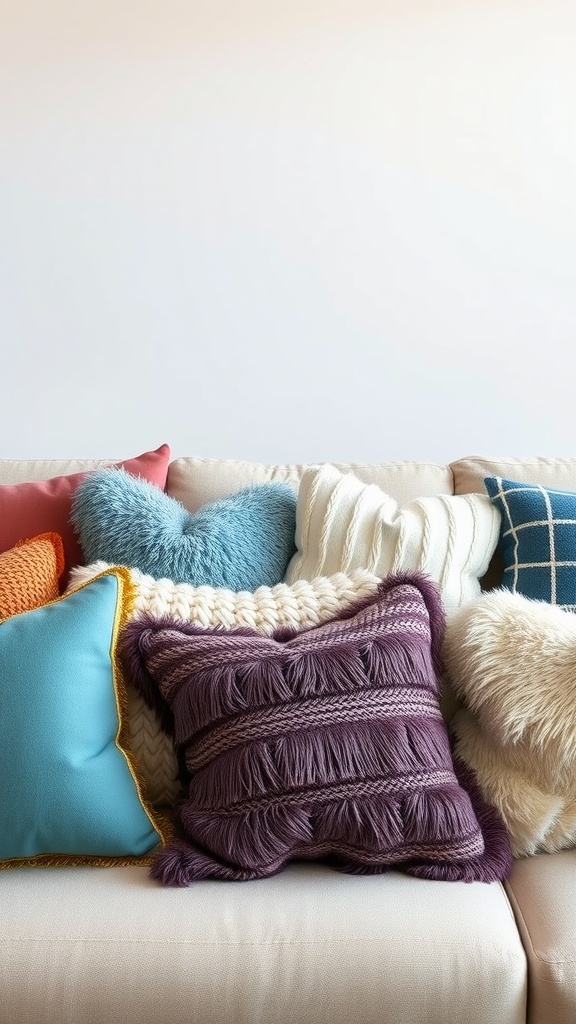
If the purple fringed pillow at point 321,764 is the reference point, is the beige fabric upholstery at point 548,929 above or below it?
below

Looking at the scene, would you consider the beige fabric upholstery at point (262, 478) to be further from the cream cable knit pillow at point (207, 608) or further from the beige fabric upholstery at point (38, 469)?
the cream cable knit pillow at point (207, 608)

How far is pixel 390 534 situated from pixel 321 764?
49 cm

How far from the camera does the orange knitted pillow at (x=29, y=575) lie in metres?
1.26

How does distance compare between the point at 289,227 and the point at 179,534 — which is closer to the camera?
the point at 179,534

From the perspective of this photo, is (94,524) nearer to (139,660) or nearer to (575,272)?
(139,660)

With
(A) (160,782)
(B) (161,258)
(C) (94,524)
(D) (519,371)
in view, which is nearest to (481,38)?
(D) (519,371)

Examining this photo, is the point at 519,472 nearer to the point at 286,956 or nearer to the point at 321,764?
the point at 321,764

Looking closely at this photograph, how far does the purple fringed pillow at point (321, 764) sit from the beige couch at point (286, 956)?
0.05 metres

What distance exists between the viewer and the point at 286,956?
3.15ft

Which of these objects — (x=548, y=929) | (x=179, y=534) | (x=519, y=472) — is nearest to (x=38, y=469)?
(x=179, y=534)

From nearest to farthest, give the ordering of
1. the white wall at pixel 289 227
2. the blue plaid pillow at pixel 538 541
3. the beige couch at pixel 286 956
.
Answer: the beige couch at pixel 286 956 → the blue plaid pillow at pixel 538 541 → the white wall at pixel 289 227

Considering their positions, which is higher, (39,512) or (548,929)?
(39,512)

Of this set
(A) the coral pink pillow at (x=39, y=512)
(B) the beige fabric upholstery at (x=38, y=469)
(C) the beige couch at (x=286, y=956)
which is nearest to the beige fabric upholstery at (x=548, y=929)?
(C) the beige couch at (x=286, y=956)

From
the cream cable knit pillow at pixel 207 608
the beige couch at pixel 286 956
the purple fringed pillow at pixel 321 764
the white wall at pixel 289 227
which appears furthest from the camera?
the white wall at pixel 289 227
